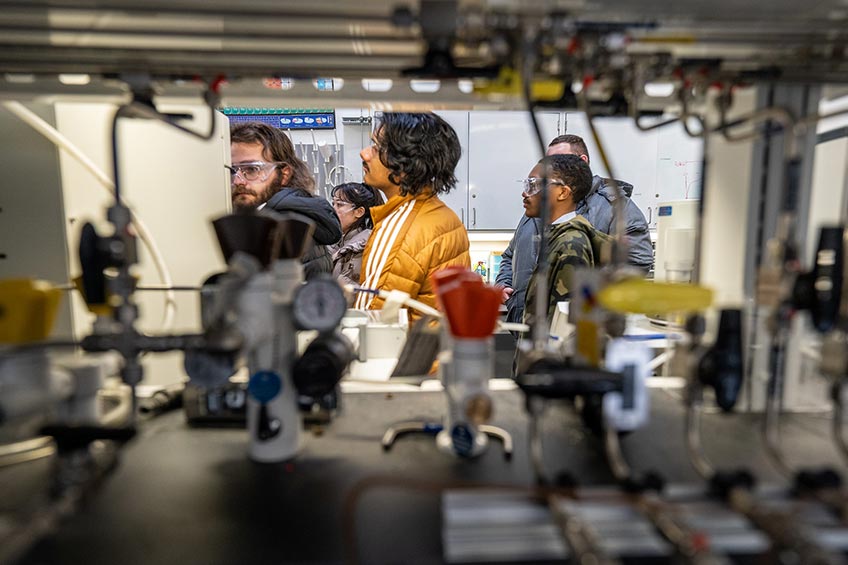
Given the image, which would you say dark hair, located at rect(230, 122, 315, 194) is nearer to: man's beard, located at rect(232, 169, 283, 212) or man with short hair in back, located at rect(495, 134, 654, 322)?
man's beard, located at rect(232, 169, 283, 212)

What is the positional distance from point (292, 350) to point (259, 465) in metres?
0.18

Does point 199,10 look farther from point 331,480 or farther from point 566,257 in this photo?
point 566,257

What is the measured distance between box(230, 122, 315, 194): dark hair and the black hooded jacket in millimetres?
150

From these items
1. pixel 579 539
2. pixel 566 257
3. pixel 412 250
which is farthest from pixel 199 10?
pixel 566 257

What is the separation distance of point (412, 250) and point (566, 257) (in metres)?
0.62

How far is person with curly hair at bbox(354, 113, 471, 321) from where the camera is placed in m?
1.90

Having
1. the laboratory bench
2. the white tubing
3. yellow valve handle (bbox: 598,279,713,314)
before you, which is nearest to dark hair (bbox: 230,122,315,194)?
the white tubing

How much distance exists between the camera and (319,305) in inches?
27.6

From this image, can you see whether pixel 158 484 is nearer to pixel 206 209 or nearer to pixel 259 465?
pixel 259 465

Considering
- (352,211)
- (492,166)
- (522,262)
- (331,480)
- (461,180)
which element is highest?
(492,166)

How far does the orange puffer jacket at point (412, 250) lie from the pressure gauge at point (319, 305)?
118 cm

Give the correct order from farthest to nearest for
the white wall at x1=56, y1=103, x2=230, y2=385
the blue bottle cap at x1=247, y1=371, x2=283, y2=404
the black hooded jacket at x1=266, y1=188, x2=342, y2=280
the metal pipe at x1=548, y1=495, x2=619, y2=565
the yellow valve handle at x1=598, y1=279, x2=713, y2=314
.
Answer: the black hooded jacket at x1=266, y1=188, x2=342, y2=280, the white wall at x1=56, y1=103, x2=230, y2=385, the blue bottle cap at x1=247, y1=371, x2=283, y2=404, the yellow valve handle at x1=598, y1=279, x2=713, y2=314, the metal pipe at x1=548, y1=495, x2=619, y2=565

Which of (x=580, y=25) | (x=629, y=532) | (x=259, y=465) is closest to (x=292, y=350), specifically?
(x=259, y=465)

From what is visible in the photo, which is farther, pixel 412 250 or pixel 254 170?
pixel 254 170
